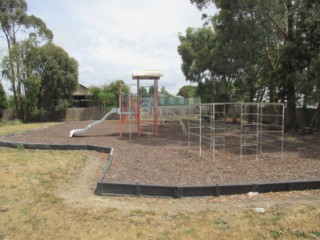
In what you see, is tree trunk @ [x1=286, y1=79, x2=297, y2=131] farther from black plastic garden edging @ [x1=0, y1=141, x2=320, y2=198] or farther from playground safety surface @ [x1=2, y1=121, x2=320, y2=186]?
black plastic garden edging @ [x1=0, y1=141, x2=320, y2=198]

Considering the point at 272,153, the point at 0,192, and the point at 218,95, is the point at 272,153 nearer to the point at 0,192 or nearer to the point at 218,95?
the point at 0,192

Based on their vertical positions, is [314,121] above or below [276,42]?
below

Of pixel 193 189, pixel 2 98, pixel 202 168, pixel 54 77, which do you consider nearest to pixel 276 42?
pixel 202 168

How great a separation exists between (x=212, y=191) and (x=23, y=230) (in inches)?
123

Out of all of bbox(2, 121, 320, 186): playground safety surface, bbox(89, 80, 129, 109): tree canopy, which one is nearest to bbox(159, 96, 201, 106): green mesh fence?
bbox(89, 80, 129, 109): tree canopy

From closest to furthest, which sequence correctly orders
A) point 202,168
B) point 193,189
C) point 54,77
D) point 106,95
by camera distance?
point 193,189 → point 202,168 → point 54,77 → point 106,95

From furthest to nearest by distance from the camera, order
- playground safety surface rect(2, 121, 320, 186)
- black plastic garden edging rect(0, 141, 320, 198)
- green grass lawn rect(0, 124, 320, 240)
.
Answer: playground safety surface rect(2, 121, 320, 186) < black plastic garden edging rect(0, 141, 320, 198) < green grass lawn rect(0, 124, 320, 240)

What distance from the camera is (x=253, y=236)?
4004 millimetres

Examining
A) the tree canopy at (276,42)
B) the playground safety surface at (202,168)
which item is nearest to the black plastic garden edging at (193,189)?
the playground safety surface at (202,168)

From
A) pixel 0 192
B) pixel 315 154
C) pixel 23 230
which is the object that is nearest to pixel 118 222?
pixel 23 230

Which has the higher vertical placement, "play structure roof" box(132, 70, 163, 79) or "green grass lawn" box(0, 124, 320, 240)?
"play structure roof" box(132, 70, 163, 79)

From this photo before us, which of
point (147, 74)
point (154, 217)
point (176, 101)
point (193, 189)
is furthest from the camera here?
point (176, 101)

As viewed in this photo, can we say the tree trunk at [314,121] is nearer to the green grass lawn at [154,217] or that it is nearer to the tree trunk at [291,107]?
the tree trunk at [291,107]

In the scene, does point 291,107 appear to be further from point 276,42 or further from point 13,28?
point 13,28
